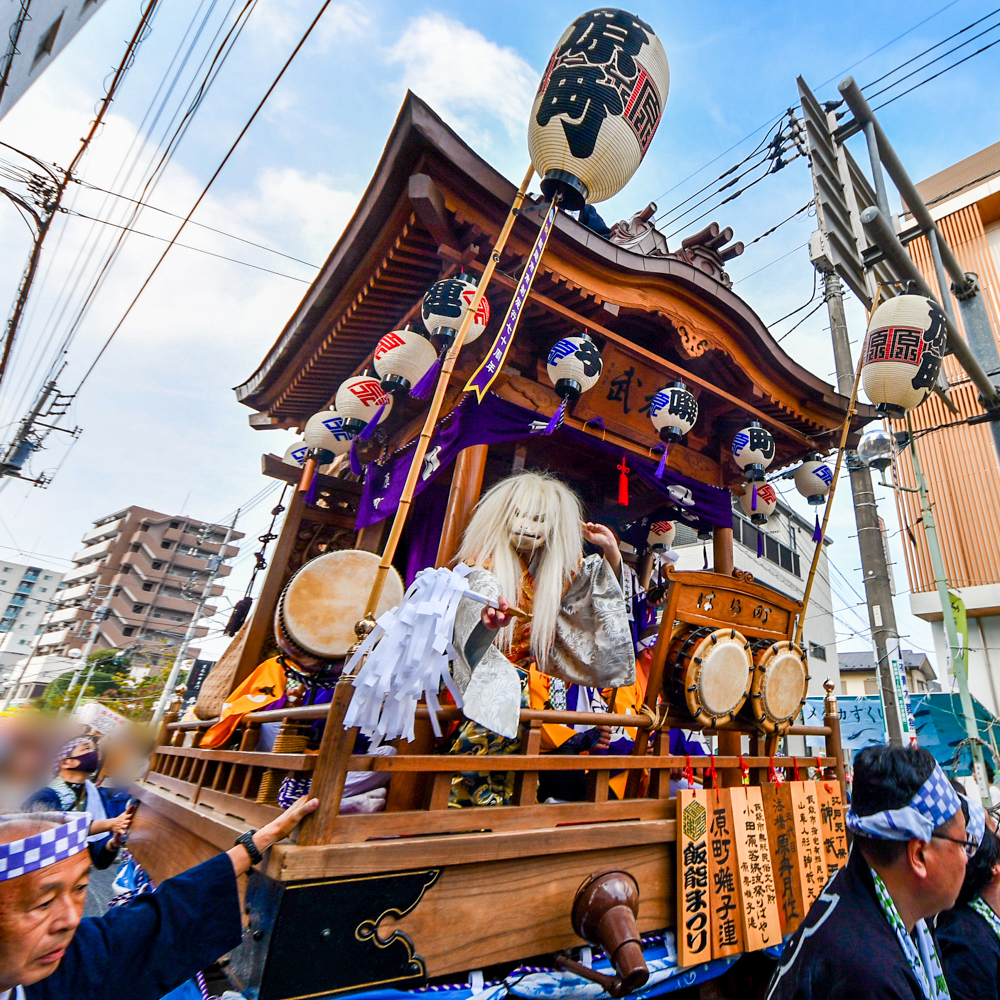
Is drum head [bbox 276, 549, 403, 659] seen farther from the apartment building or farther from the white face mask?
the apartment building

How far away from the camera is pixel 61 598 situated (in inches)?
2596

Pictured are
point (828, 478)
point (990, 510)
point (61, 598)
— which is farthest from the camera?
point (61, 598)

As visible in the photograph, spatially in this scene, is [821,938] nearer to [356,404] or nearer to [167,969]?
[167,969]

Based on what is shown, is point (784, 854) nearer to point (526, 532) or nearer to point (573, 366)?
point (526, 532)

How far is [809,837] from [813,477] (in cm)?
396

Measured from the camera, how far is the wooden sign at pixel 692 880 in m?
2.78

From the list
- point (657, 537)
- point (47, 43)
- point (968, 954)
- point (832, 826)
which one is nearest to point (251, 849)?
point (968, 954)

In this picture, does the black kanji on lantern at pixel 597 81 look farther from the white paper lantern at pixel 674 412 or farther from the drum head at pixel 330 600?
the drum head at pixel 330 600

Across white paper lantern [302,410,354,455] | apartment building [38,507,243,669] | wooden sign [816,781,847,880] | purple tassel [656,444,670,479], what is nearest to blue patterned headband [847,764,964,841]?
wooden sign [816,781,847,880]

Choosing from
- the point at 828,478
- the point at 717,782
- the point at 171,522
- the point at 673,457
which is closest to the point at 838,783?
the point at 717,782

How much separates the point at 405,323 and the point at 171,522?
204 feet

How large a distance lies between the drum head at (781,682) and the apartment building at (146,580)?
175ft

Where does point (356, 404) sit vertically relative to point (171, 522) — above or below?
below

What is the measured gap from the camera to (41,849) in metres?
1.46
